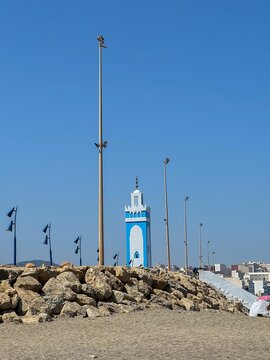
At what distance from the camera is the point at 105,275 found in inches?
715

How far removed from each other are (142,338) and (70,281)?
5.71m

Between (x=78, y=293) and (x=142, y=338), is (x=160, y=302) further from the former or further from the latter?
(x=142, y=338)

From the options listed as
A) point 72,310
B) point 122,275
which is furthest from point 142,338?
point 122,275

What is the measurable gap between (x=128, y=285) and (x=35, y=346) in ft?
26.7

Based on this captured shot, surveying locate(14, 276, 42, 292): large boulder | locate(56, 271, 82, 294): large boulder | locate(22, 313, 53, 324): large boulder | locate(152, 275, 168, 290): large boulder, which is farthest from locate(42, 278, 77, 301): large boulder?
locate(152, 275, 168, 290): large boulder

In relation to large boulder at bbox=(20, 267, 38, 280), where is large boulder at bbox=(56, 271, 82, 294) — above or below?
below

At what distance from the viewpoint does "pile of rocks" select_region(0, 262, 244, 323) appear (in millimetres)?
14555

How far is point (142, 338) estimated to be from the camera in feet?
37.8

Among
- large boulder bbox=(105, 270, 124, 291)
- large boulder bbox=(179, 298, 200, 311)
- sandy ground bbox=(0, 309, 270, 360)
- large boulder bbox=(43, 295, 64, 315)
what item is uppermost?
large boulder bbox=(105, 270, 124, 291)

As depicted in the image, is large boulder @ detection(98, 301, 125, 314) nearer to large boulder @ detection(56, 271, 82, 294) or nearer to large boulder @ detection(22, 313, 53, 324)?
large boulder @ detection(56, 271, 82, 294)

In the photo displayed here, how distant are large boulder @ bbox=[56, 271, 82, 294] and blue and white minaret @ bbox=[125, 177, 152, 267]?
42202 millimetres

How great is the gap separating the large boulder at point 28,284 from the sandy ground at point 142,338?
233cm

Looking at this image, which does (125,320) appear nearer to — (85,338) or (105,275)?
(85,338)

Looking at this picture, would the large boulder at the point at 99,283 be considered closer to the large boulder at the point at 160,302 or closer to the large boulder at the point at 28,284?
the large boulder at the point at 160,302
